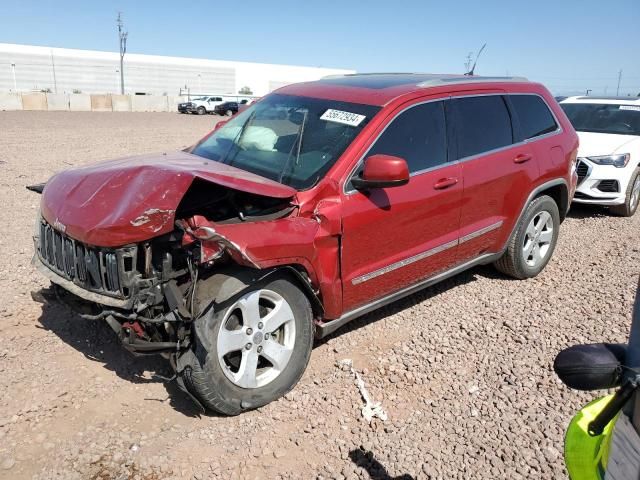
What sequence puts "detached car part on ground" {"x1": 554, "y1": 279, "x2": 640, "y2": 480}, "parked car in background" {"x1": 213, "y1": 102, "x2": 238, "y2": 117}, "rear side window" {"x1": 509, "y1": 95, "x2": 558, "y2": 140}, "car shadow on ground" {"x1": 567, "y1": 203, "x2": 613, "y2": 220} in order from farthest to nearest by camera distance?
"parked car in background" {"x1": 213, "y1": 102, "x2": 238, "y2": 117} < "car shadow on ground" {"x1": 567, "y1": 203, "x2": 613, "y2": 220} < "rear side window" {"x1": 509, "y1": 95, "x2": 558, "y2": 140} < "detached car part on ground" {"x1": 554, "y1": 279, "x2": 640, "y2": 480}

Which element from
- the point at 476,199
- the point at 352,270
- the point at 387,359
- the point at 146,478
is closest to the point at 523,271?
the point at 476,199

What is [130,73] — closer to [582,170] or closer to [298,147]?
[582,170]

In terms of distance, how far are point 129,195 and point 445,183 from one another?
2.27 m

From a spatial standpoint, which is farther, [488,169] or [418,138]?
[488,169]

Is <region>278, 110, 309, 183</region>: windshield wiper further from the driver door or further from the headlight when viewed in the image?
the headlight

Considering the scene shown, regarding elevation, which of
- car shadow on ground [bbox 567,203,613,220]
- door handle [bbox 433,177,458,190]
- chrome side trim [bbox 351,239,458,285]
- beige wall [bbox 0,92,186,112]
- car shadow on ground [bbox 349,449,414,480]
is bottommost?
beige wall [bbox 0,92,186,112]

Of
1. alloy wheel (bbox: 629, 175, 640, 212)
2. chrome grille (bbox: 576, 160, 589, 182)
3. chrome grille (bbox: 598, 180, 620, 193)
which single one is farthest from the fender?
alloy wheel (bbox: 629, 175, 640, 212)

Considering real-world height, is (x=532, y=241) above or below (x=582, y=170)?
below

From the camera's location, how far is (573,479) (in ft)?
4.50

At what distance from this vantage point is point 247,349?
3.12 metres

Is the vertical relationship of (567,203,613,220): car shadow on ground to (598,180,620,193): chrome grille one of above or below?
below

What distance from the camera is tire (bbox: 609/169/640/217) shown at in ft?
25.5

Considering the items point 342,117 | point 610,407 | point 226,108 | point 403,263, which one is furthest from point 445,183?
point 226,108

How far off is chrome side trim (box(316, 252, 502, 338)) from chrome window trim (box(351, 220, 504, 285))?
8.8 inches
